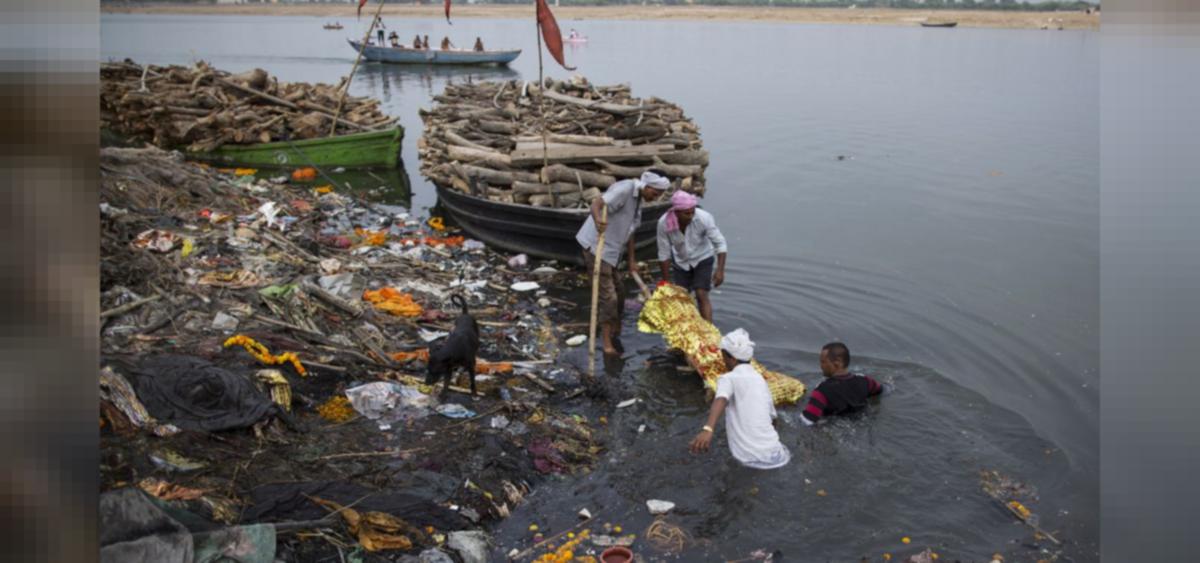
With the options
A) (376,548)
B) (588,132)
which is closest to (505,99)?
(588,132)

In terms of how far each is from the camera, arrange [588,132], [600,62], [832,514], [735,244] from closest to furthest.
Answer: [832,514] → [588,132] → [735,244] → [600,62]

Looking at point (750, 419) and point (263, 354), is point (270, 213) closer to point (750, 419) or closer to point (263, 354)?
point (263, 354)

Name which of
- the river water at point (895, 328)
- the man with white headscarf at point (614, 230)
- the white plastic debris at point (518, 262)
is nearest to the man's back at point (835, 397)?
the river water at point (895, 328)

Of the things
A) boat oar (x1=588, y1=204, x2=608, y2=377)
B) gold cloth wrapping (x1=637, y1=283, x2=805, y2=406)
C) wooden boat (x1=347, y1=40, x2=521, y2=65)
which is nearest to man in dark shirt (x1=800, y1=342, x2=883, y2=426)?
gold cloth wrapping (x1=637, y1=283, x2=805, y2=406)

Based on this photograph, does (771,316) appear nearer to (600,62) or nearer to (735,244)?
(735,244)

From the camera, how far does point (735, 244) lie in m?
14.2

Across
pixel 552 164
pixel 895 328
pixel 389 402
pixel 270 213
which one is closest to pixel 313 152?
pixel 270 213

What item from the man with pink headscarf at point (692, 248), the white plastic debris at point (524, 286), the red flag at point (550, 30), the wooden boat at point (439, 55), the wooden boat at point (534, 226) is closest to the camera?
the man with pink headscarf at point (692, 248)

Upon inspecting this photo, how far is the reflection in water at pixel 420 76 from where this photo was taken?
3950 cm

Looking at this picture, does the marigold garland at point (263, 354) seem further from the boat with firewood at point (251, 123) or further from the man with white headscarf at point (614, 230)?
the boat with firewood at point (251, 123)

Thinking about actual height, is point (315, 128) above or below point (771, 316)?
above

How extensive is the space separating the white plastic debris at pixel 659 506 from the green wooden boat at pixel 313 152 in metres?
14.1

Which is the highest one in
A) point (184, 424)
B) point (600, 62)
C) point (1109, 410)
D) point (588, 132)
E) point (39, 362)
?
point (600, 62)

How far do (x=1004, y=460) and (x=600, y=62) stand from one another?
158 feet
